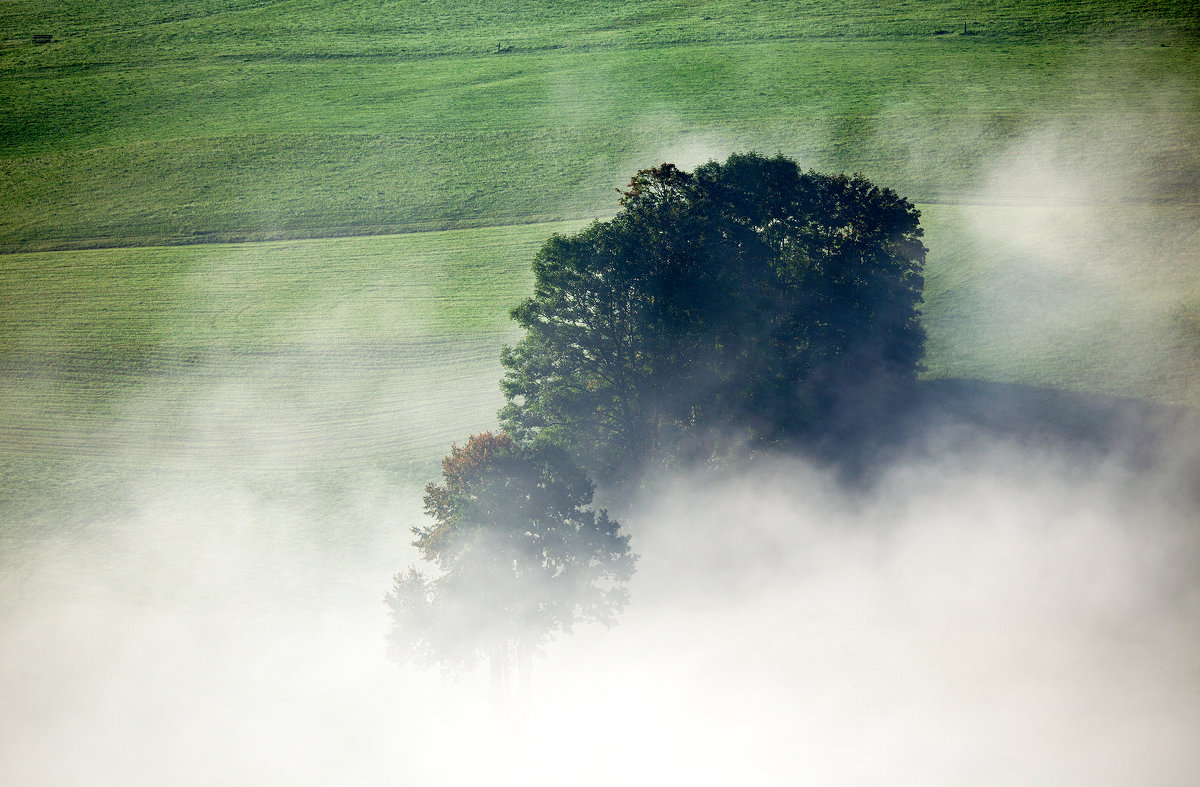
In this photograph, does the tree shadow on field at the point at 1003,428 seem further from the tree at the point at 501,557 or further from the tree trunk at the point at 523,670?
the tree trunk at the point at 523,670

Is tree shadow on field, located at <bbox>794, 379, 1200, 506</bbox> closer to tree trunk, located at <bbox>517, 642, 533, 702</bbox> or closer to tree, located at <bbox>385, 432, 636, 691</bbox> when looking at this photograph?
tree, located at <bbox>385, 432, 636, 691</bbox>

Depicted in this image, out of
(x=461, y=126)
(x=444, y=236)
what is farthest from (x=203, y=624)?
(x=461, y=126)

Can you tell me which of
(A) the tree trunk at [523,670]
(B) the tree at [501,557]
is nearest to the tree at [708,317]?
(B) the tree at [501,557]

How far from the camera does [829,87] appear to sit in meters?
61.8

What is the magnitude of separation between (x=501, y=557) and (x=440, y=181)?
36348 mm

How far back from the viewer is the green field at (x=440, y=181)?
135 feet

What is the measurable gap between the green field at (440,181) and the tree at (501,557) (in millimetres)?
11061

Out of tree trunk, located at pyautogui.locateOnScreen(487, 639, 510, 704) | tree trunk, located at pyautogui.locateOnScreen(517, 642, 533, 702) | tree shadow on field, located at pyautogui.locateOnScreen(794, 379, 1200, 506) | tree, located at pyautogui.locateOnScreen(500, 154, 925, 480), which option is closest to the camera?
tree trunk, located at pyautogui.locateOnScreen(487, 639, 510, 704)

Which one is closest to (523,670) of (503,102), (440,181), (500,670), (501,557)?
(500,670)

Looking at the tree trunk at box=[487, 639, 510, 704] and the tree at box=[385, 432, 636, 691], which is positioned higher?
the tree at box=[385, 432, 636, 691]

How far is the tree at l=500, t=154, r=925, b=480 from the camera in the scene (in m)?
32.4

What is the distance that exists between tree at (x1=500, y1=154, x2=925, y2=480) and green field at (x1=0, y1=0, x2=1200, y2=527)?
7.32 metres

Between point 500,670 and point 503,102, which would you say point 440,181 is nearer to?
point 503,102

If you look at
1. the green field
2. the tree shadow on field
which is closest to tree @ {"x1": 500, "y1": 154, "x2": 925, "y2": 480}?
the tree shadow on field
